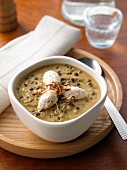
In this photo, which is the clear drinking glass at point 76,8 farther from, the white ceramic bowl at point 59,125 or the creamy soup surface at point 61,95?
the white ceramic bowl at point 59,125

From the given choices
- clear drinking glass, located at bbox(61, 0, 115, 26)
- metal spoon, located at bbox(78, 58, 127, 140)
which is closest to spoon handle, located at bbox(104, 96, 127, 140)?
metal spoon, located at bbox(78, 58, 127, 140)

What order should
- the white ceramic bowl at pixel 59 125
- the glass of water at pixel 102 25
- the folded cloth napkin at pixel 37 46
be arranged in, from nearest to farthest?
the white ceramic bowl at pixel 59 125 → the folded cloth napkin at pixel 37 46 → the glass of water at pixel 102 25

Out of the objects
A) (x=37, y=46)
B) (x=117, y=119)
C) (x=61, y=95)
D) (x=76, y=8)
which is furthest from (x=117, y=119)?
(x=76, y=8)

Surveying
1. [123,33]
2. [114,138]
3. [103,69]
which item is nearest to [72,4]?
[123,33]

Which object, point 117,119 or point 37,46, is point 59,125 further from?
point 37,46

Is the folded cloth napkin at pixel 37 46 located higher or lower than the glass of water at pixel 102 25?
higher

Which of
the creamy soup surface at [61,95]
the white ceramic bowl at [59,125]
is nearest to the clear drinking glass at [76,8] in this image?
the creamy soup surface at [61,95]

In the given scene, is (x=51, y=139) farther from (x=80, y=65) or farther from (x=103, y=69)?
(x=103, y=69)
